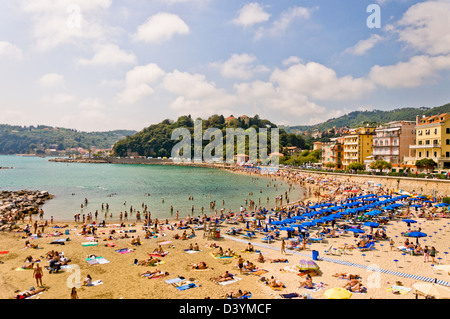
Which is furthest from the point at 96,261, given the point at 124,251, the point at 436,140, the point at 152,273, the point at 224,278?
the point at 436,140

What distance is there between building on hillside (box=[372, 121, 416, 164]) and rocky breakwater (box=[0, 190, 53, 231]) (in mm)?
58503

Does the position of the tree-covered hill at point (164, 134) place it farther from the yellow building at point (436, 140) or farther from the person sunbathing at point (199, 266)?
the person sunbathing at point (199, 266)

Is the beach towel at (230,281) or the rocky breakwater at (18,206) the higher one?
the beach towel at (230,281)

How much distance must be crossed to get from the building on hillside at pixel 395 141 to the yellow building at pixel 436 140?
673 cm

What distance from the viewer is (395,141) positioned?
54062 mm

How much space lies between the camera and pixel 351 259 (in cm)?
1592

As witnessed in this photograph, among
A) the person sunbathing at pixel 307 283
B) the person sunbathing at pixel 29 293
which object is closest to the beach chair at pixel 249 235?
the person sunbathing at pixel 307 283

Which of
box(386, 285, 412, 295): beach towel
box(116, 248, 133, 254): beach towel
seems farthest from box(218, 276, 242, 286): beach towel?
box(116, 248, 133, 254): beach towel

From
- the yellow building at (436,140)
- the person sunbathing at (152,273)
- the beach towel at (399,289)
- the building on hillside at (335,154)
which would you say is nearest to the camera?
the beach towel at (399,289)

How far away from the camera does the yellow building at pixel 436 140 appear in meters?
41.6

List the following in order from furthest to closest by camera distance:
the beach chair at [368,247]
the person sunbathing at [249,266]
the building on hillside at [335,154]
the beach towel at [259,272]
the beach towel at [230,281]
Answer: the building on hillside at [335,154]
the beach chair at [368,247]
the person sunbathing at [249,266]
the beach towel at [259,272]
the beach towel at [230,281]

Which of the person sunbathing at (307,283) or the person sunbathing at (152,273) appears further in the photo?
the person sunbathing at (152,273)
